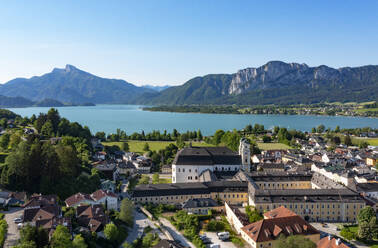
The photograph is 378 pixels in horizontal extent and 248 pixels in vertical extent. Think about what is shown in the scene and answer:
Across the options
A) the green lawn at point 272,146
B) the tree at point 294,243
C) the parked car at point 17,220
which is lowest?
the green lawn at point 272,146

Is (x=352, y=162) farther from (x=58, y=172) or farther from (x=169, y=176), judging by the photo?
(x=58, y=172)

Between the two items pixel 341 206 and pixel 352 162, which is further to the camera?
pixel 352 162

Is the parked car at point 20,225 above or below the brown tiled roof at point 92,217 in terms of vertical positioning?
above

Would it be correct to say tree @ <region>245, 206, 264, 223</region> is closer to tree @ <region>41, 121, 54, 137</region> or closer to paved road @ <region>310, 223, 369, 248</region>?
paved road @ <region>310, 223, 369, 248</region>

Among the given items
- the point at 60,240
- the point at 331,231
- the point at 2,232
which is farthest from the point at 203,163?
the point at 2,232

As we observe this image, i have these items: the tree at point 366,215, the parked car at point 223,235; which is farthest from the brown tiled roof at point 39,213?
the tree at point 366,215

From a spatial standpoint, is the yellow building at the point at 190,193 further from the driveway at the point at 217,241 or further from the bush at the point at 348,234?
the bush at the point at 348,234

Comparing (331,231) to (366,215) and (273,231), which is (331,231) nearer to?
(366,215)

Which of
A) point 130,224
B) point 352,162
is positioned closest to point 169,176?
point 130,224
